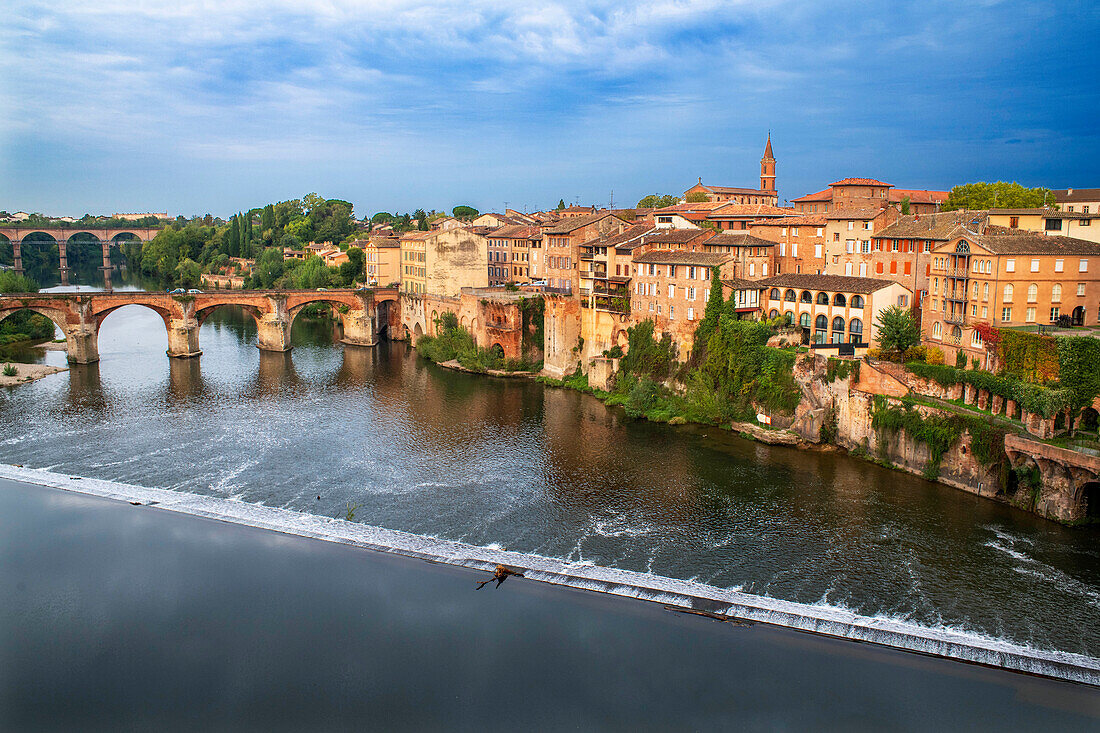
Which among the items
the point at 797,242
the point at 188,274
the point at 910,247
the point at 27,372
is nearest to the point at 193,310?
the point at 27,372

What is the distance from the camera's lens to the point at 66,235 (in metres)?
97.1

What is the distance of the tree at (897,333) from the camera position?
2617 cm

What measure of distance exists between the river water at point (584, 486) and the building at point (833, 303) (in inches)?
229

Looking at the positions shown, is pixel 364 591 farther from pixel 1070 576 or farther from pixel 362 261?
pixel 362 261

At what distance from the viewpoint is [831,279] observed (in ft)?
104

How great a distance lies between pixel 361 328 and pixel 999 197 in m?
36.3

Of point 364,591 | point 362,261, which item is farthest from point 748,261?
point 362,261

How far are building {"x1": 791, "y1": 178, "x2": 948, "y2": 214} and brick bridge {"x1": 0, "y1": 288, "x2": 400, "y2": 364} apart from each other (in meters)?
27.3

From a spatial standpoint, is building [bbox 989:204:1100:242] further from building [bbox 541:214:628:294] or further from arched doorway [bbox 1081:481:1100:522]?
building [bbox 541:214:628:294]

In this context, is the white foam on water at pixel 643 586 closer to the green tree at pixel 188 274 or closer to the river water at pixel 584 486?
the river water at pixel 584 486

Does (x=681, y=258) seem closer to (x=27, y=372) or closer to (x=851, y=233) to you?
(x=851, y=233)

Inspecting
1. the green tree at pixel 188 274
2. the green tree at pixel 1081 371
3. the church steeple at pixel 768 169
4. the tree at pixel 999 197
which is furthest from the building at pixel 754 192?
the green tree at pixel 188 274

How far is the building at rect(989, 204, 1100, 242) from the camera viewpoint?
2833 cm

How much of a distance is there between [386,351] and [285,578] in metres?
31.7
